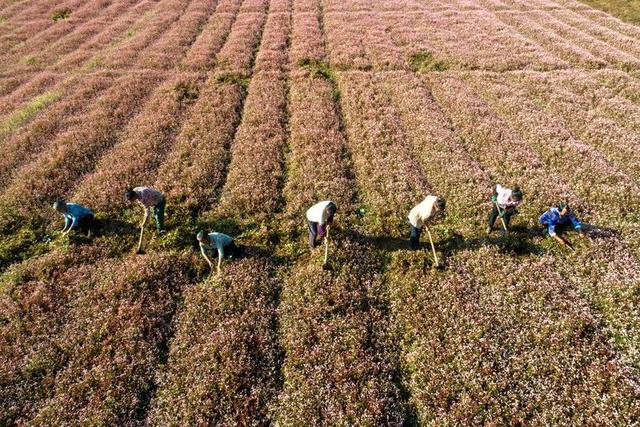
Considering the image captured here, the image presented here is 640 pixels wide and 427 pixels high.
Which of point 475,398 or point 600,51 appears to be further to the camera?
point 600,51

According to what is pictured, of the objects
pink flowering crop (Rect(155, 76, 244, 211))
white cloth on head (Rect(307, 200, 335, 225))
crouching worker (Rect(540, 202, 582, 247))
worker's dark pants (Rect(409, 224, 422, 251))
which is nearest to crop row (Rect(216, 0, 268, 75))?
pink flowering crop (Rect(155, 76, 244, 211))

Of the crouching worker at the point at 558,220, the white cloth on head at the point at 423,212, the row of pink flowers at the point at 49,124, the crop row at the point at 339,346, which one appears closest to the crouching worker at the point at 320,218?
the crop row at the point at 339,346

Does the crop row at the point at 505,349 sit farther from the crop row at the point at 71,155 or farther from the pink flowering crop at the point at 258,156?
the crop row at the point at 71,155

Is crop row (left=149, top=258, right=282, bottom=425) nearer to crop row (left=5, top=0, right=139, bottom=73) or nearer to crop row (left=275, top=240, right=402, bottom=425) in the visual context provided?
crop row (left=275, top=240, right=402, bottom=425)

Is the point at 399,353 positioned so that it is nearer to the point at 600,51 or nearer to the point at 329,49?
the point at 329,49

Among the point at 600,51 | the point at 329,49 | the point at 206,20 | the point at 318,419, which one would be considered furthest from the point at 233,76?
the point at 600,51
